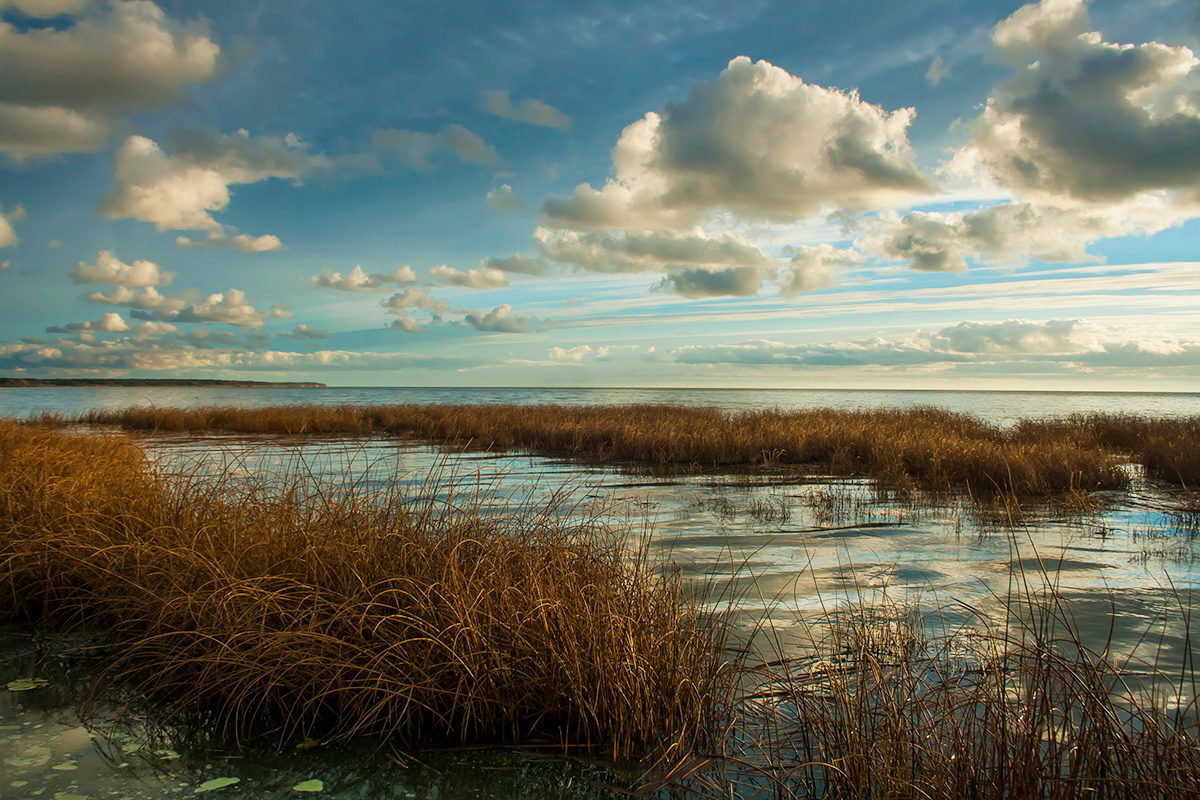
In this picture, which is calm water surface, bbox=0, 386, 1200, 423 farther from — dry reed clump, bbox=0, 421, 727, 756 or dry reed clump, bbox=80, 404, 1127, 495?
dry reed clump, bbox=0, 421, 727, 756

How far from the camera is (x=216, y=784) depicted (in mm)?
3525

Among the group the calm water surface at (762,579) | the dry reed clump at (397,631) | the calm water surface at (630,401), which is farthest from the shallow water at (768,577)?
the calm water surface at (630,401)

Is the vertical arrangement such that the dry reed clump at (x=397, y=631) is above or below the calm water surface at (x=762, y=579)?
above

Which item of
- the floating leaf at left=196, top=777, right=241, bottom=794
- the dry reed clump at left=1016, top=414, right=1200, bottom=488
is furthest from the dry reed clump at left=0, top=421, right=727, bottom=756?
the dry reed clump at left=1016, top=414, right=1200, bottom=488

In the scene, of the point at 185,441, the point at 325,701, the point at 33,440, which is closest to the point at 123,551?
the point at 325,701

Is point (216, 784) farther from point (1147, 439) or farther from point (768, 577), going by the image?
point (1147, 439)

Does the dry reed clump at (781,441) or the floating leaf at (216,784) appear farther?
the dry reed clump at (781,441)

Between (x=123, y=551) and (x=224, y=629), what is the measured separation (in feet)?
7.26

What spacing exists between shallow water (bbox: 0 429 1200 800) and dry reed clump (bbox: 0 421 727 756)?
1.00 ft

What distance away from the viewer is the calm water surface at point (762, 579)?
359cm

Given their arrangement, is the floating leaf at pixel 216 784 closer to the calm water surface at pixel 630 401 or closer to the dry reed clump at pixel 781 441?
the dry reed clump at pixel 781 441

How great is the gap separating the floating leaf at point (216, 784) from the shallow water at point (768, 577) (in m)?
0.03

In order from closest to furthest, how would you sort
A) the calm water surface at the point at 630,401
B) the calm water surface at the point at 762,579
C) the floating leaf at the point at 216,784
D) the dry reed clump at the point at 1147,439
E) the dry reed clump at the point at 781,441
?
1. the floating leaf at the point at 216,784
2. the calm water surface at the point at 762,579
3. the dry reed clump at the point at 781,441
4. the dry reed clump at the point at 1147,439
5. the calm water surface at the point at 630,401

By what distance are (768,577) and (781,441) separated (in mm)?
12662
